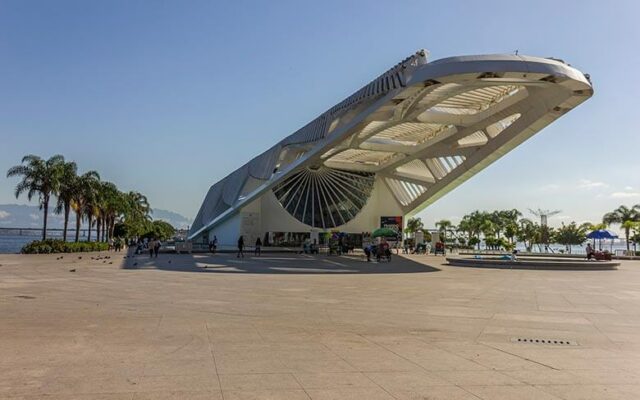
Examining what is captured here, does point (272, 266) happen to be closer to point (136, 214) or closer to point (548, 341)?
point (548, 341)

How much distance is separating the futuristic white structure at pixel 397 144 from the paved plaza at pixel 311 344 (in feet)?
49.9

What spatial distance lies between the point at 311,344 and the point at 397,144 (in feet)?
125

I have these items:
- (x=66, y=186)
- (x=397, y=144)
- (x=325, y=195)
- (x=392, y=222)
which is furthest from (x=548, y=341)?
(x=325, y=195)

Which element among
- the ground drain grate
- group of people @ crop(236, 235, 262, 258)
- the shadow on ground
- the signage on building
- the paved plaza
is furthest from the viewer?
the signage on building

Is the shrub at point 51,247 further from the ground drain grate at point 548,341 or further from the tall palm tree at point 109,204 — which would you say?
the ground drain grate at point 548,341

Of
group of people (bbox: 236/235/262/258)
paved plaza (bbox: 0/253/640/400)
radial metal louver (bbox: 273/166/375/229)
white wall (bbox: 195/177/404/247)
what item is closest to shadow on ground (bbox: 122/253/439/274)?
group of people (bbox: 236/235/262/258)

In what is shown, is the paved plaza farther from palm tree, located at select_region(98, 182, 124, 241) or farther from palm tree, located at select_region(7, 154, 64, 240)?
palm tree, located at select_region(98, 182, 124, 241)

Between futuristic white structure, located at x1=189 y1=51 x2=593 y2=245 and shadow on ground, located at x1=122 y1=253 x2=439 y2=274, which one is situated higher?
futuristic white structure, located at x1=189 y1=51 x2=593 y2=245

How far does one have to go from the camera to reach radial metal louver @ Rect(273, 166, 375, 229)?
5700cm

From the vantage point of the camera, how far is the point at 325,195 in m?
58.4

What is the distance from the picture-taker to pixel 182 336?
23.0ft

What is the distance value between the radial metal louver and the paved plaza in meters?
44.0

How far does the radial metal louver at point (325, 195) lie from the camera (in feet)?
187

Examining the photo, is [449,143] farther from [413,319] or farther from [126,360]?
[126,360]
